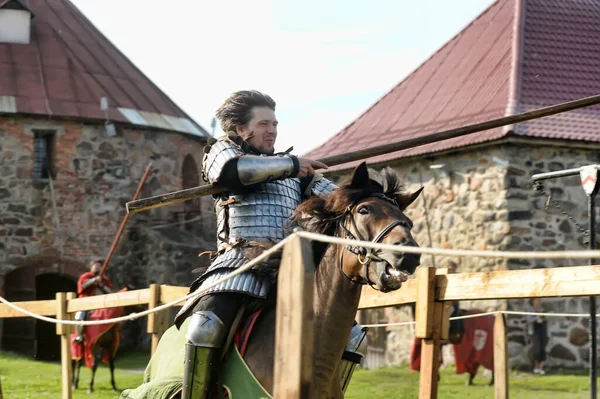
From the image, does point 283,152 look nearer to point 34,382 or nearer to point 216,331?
point 216,331

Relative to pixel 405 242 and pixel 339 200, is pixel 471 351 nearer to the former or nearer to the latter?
pixel 339 200

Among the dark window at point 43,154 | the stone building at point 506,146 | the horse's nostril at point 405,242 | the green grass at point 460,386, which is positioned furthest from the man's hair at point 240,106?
the dark window at point 43,154

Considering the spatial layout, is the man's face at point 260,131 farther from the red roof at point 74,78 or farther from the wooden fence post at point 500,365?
the red roof at point 74,78

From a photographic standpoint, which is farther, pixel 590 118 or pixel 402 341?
pixel 402 341

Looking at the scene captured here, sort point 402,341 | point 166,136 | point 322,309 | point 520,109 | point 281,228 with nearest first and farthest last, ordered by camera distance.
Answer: point 322,309
point 281,228
point 520,109
point 402,341
point 166,136

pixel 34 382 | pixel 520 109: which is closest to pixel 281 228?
pixel 34 382

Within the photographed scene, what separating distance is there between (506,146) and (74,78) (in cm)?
1246

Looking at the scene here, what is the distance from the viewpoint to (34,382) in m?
15.4

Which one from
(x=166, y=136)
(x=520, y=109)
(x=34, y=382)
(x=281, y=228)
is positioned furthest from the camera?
(x=166, y=136)

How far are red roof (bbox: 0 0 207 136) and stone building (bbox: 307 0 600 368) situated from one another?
20.4 feet

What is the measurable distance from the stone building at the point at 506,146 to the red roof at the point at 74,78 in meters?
6.23

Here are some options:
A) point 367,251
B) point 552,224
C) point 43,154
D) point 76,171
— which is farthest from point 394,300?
point 43,154

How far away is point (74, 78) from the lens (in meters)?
26.8

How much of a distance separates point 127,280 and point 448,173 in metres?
9.51
